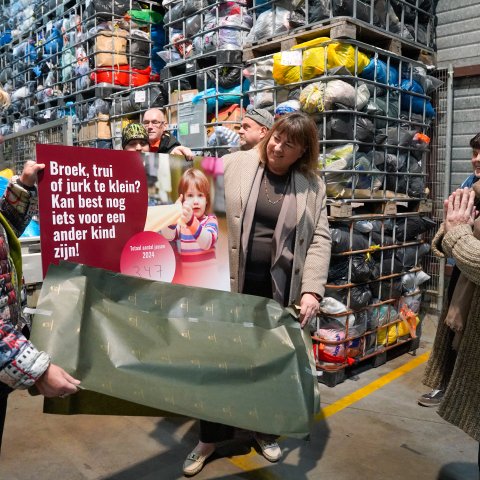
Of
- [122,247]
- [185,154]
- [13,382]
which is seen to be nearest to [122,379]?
[13,382]

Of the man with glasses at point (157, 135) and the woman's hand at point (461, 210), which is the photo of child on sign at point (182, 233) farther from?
the man with glasses at point (157, 135)

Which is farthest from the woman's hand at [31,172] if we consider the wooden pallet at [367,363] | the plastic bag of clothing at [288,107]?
the wooden pallet at [367,363]

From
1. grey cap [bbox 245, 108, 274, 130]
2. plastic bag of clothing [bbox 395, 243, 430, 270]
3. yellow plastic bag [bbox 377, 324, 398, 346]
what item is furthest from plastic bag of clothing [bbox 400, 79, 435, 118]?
yellow plastic bag [bbox 377, 324, 398, 346]

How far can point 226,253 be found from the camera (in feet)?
8.20

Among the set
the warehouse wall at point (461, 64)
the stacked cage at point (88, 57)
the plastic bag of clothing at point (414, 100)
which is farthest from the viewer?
the stacked cage at point (88, 57)

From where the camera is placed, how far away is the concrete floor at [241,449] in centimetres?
285

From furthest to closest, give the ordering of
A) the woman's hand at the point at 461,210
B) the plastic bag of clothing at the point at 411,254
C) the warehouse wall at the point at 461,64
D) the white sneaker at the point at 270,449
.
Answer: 1. the warehouse wall at the point at 461,64
2. the plastic bag of clothing at the point at 411,254
3. the white sneaker at the point at 270,449
4. the woman's hand at the point at 461,210

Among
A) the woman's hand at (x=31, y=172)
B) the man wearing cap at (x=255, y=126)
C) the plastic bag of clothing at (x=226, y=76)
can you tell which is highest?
the plastic bag of clothing at (x=226, y=76)

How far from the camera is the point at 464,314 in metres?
2.25

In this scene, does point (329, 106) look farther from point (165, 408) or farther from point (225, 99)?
point (165, 408)

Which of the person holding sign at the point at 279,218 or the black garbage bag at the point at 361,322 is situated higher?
the person holding sign at the point at 279,218

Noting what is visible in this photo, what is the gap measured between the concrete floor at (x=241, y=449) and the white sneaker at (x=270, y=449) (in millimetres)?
104

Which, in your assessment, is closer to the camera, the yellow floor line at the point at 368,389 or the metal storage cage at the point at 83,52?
the yellow floor line at the point at 368,389

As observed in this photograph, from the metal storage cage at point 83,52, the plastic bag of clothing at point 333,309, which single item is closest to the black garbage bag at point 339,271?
the plastic bag of clothing at point 333,309
